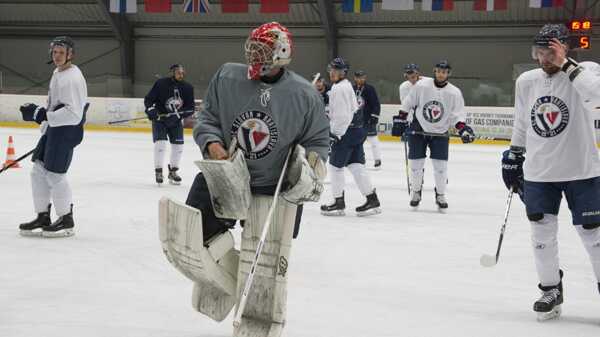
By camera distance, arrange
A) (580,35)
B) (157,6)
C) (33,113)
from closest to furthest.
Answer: (33,113)
(580,35)
(157,6)

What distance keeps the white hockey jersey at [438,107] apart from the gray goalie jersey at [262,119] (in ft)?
14.1

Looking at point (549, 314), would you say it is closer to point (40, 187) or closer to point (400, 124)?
point (40, 187)

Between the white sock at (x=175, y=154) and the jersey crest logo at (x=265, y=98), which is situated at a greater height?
the jersey crest logo at (x=265, y=98)

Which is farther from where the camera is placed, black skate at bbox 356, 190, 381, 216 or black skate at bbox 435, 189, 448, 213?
black skate at bbox 435, 189, 448, 213

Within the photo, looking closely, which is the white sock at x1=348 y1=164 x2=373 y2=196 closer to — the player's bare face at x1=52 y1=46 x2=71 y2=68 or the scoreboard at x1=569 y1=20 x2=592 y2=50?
the player's bare face at x1=52 y1=46 x2=71 y2=68

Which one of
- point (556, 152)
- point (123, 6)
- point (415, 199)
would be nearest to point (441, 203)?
point (415, 199)

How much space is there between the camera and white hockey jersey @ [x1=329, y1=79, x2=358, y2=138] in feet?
22.9

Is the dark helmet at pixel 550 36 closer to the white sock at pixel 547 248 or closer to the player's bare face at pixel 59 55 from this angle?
the white sock at pixel 547 248

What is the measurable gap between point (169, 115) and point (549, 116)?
19.2 ft

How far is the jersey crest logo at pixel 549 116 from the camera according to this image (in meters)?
3.59

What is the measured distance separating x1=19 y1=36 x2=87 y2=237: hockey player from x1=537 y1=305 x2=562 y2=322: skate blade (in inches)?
120

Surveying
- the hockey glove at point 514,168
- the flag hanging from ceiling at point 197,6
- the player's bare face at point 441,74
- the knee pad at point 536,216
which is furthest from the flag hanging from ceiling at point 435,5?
the knee pad at point 536,216

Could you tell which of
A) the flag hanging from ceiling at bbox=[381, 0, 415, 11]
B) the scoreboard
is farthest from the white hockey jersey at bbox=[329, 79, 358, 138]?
the flag hanging from ceiling at bbox=[381, 0, 415, 11]

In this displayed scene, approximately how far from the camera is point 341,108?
704 centimetres
